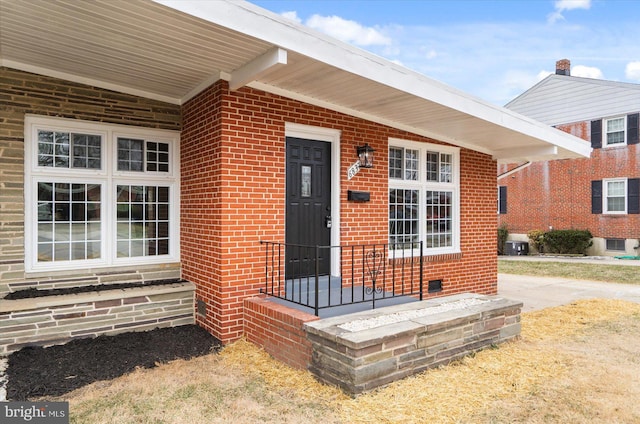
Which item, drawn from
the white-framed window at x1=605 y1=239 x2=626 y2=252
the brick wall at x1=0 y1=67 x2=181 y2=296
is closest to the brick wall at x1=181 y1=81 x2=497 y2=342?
the brick wall at x1=0 y1=67 x2=181 y2=296

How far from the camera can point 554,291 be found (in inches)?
336

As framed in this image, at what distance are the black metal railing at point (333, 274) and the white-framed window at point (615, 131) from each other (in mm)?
13495

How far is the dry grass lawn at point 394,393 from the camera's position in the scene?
10.2ft

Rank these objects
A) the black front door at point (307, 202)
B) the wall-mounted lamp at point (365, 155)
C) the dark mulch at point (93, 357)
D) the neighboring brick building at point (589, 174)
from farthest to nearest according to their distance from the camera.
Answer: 1. the neighboring brick building at point (589, 174)
2. the wall-mounted lamp at point (365, 155)
3. the black front door at point (307, 202)
4. the dark mulch at point (93, 357)

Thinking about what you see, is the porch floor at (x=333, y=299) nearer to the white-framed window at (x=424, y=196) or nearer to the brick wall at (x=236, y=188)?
the brick wall at (x=236, y=188)

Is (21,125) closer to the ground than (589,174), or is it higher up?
closer to the ground

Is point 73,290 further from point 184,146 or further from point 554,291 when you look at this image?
point 554,291

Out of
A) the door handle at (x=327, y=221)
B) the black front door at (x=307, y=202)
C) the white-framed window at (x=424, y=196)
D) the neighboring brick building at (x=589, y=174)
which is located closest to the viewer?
the black front door at (x=307, y=202)

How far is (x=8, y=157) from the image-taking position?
14.8 ft

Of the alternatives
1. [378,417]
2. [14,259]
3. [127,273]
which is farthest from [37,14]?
[378,417]

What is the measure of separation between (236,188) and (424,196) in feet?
11.5

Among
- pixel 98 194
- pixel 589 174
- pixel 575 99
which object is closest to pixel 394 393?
pixel 98 194

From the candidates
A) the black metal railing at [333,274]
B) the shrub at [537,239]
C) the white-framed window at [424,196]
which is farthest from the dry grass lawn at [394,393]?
the shrub at [537,239]

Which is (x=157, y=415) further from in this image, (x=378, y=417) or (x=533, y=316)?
(x=533, y=316)
